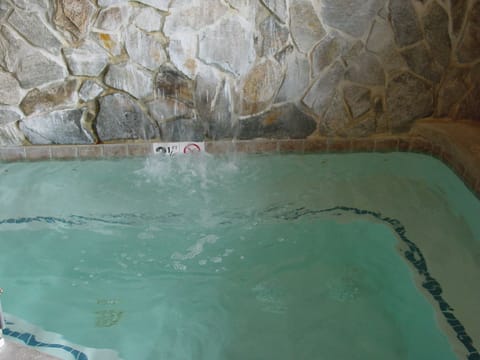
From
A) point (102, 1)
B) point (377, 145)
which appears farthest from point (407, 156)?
point (102, 1)

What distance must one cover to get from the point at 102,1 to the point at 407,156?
2.35 metres

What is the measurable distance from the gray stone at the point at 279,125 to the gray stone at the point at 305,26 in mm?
443

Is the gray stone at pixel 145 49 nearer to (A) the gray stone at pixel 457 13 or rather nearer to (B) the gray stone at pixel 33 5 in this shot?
(B) the gray stone at pixel 33 5

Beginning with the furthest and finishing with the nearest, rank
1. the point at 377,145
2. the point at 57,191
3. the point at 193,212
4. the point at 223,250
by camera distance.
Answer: the point at 377,145
the point at 57,191
the point at 193,212
the point at 223,250

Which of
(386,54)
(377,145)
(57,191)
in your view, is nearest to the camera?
(57,191)

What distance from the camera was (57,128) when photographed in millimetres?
3221

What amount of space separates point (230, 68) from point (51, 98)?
128cm

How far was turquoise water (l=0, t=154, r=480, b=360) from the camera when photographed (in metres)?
1.83

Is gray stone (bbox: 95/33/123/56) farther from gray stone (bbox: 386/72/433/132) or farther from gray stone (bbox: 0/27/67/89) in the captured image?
gray stone (bbox: 386/72/433/132)

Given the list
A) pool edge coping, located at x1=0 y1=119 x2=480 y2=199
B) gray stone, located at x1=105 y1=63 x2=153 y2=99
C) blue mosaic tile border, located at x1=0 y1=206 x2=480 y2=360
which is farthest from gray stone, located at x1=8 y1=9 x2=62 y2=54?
blue mosaic tile border, located at x1=0 y1=206 x2=480 y2=360

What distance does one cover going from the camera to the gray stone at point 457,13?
2.95 meters

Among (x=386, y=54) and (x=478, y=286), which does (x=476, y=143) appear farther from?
(x=478, y=286)

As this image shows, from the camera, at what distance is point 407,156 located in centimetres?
323

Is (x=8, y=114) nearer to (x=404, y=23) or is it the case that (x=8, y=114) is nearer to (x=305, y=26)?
(x=305, y=26)
